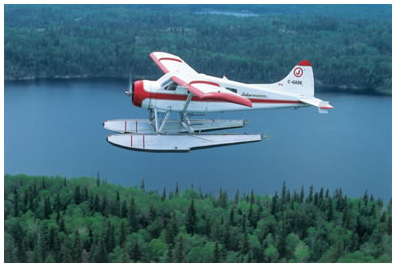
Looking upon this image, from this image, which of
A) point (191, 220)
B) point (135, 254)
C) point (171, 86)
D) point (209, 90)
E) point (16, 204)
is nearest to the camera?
point (209, 90)

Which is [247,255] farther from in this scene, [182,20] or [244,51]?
[182,20]

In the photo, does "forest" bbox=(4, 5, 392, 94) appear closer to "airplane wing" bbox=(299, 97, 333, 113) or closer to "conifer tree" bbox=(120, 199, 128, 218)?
"airplane wing" bbox=(299, 97, 333, 113)

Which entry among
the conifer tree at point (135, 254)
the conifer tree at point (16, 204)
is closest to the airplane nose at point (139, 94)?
the conifer tree at point (135, 254)

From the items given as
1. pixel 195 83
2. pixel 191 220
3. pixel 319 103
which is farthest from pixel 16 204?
pixel 319 103

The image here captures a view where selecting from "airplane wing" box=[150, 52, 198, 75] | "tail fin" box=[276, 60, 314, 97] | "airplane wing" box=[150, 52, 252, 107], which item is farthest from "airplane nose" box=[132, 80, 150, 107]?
"tail fin" box=[276, 60, 314, 97]

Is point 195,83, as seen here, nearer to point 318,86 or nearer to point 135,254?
point 135,254

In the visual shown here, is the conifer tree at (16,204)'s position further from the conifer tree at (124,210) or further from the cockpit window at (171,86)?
the cockpit window at (171,86)

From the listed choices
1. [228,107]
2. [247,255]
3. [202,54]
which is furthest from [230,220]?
[202,54]
